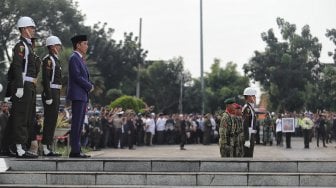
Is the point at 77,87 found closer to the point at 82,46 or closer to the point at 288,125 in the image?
the point at 82,46

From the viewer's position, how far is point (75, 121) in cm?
1160

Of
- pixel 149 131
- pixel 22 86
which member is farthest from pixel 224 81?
pixel 22 86

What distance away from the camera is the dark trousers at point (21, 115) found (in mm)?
11141

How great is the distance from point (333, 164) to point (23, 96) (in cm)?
510

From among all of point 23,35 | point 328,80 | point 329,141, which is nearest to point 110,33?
point 328,80

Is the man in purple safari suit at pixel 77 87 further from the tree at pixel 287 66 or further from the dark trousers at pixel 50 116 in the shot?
the tree at pixel 287 66

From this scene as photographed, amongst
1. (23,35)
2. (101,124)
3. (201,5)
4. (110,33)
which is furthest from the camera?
(110,33)

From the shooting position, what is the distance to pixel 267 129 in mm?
36375

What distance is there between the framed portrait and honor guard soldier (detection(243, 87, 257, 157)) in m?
19.8

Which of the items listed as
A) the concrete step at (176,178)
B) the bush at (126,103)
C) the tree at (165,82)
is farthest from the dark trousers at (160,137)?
the concrete step at (176,178)

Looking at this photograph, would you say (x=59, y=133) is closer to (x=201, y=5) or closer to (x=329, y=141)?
(x=329, y=141)

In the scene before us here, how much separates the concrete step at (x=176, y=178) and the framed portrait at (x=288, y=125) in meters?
23.2

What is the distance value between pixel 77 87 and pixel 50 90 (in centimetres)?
53

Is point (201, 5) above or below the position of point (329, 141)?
above
